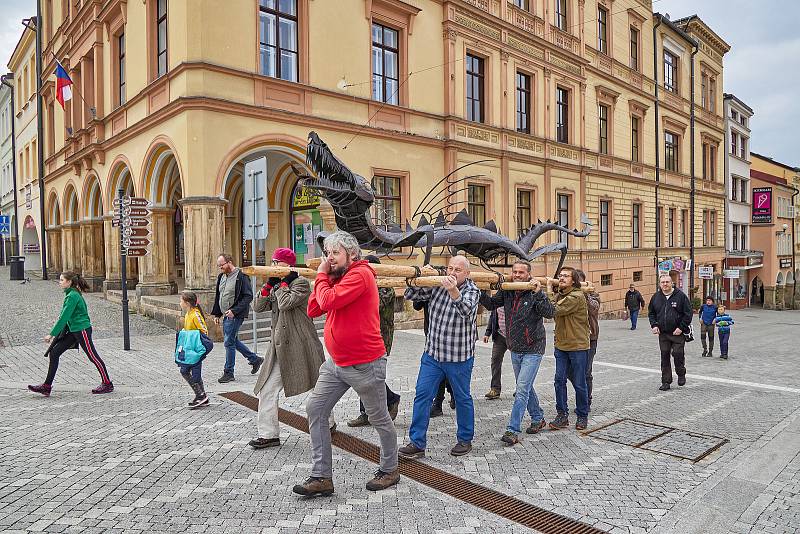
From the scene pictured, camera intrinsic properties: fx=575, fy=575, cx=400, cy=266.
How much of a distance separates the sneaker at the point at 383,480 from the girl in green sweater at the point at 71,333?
4755mm

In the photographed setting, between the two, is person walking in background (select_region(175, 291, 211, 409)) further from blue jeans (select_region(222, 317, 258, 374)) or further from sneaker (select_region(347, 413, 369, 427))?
sneaker (select_region(347, 413, 369, 427))

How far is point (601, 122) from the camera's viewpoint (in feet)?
81.4

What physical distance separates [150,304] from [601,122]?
19.6m

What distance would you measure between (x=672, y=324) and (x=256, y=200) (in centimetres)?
663

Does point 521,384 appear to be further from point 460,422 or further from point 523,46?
point 523,46

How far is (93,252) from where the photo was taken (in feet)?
67.2

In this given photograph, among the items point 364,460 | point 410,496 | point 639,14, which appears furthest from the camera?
point 639,14

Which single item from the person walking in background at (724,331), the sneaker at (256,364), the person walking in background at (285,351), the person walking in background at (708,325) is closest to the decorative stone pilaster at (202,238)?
the sneaker at (256,364)

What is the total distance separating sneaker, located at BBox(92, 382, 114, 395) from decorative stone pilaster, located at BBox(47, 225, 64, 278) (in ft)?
69.6

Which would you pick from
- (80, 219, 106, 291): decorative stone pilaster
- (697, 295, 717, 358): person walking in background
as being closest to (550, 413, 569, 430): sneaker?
(697, 295, 717, 358): person walking in background

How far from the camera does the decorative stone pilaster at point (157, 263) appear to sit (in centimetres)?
1514

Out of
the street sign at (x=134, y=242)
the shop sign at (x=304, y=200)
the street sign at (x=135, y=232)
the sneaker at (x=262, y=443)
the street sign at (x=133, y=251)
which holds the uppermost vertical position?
the shop sign at (x=304, y=200)

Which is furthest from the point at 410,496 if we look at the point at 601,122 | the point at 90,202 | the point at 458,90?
the point at 601,122

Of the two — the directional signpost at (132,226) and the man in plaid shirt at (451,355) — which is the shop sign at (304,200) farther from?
the man in plaid shirt at (451,355)
